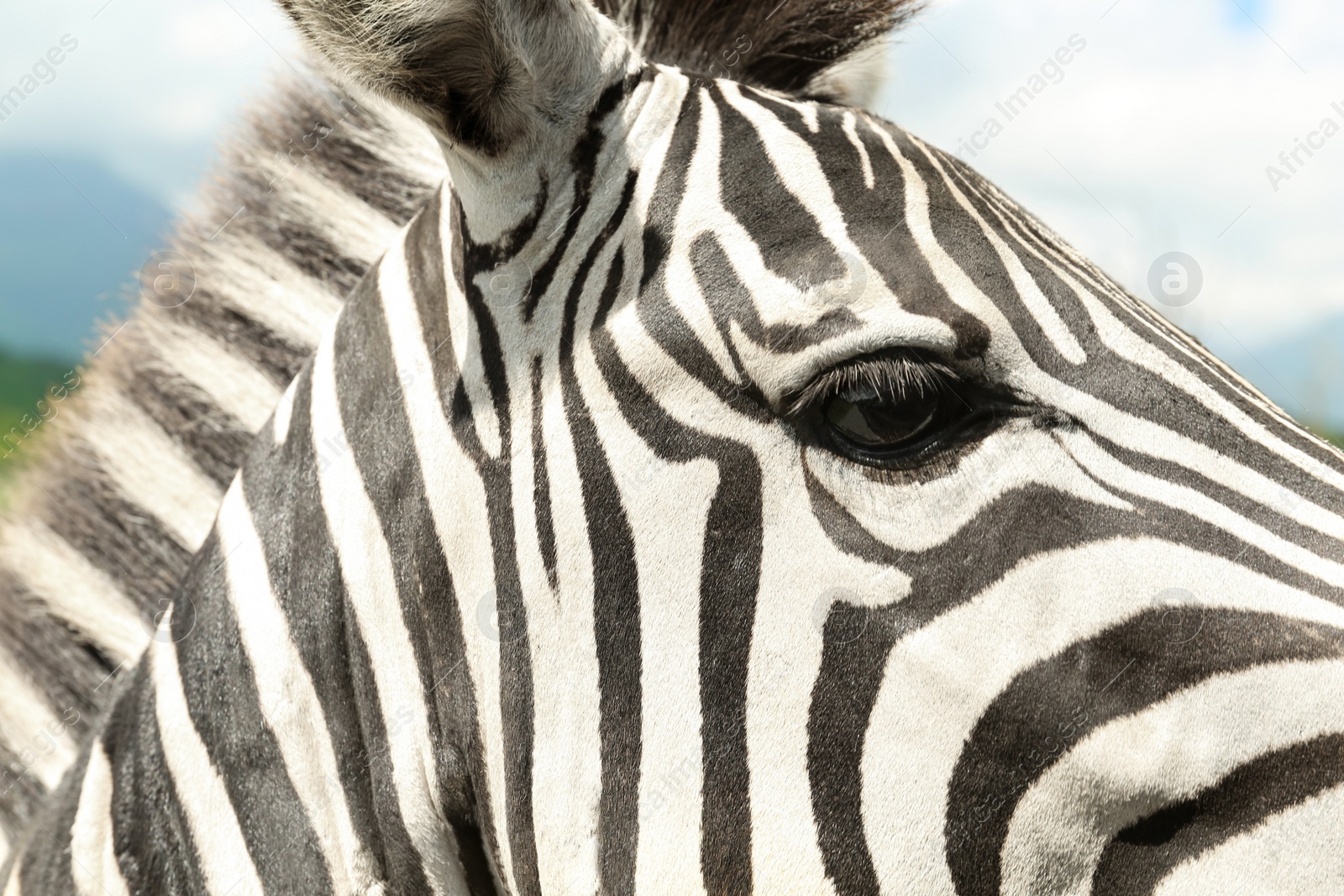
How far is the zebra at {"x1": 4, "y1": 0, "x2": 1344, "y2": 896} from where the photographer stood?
1674mm

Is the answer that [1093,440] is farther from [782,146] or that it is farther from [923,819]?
[782,146]

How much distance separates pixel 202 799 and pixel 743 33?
2405 millimetres

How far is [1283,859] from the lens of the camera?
5.12 feet

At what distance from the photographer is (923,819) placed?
173 cm

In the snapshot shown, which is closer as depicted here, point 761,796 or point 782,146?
point 761,796

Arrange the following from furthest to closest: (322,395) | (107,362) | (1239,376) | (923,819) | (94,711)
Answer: (107,362) < (94,711) < (322,395) < (1239,376) < (923,819)

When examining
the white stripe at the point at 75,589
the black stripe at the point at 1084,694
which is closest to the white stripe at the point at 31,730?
the white stripe at the point at 75,589

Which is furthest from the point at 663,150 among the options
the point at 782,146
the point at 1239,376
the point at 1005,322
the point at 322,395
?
the point at 1239,376

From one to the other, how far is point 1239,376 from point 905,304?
80cm

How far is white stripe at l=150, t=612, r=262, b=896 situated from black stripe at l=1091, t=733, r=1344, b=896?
66.9 inches

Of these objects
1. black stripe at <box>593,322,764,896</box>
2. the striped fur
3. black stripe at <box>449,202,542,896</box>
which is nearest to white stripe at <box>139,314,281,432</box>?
the striped fur

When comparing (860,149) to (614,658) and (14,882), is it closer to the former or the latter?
(614,658)

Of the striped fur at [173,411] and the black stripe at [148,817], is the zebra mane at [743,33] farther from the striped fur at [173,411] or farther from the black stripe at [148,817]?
the black stripe at [148,817]

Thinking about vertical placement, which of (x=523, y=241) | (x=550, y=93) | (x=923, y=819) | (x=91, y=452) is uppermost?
(x=550, y=93)
